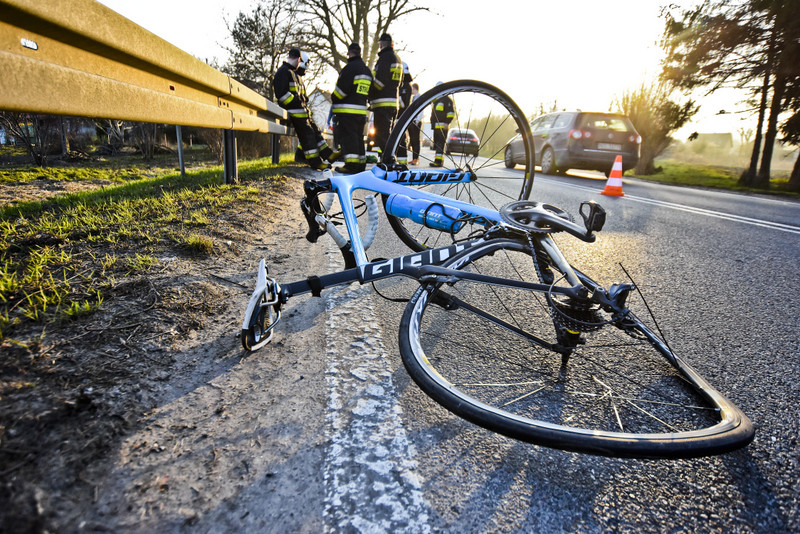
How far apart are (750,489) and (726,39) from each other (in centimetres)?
1960

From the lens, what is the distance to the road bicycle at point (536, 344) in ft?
3.16

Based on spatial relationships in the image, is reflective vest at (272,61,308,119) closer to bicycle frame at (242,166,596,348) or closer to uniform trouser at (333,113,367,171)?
uniform trouser at (333,113,367,171)

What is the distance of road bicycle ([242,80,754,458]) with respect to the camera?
3.16ft

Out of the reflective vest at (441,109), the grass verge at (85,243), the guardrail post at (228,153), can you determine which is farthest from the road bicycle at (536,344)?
the guardrail post at (228,153)

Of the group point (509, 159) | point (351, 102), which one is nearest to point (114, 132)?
point (351, 102)

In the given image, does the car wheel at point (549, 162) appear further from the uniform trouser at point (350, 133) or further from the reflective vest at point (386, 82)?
the uniform trouser at point (350, 133)

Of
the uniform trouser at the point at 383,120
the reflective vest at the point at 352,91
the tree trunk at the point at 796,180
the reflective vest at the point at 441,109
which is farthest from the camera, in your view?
the tree trunk at the point at 796,180

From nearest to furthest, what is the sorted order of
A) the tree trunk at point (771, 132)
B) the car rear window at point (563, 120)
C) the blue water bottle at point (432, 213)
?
the blue water bottle at point (432, 213)
the car rear window at point (563, 120)
the tree trunk at point (771, 132)

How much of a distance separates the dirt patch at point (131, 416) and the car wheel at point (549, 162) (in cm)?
1083

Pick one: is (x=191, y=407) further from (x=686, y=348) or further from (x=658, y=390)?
(x=686, y=348)

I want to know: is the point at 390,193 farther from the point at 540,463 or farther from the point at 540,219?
the point at 540,463

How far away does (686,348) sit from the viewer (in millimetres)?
1697

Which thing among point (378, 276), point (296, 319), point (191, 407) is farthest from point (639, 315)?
point (191, 407)

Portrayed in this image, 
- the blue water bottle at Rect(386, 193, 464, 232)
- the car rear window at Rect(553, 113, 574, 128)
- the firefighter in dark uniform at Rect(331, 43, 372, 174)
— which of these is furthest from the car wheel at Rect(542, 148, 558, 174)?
the blue water bottle at Rect(386, 193, 464, 232)
